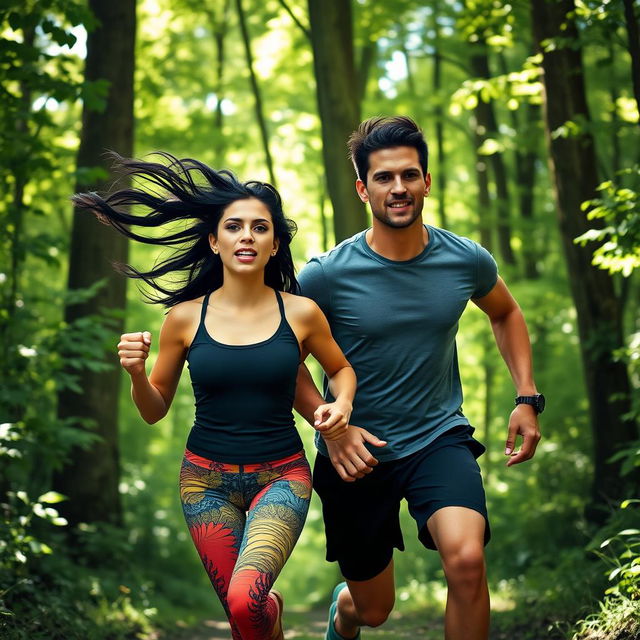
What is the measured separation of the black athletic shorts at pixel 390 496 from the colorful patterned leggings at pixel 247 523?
58cm

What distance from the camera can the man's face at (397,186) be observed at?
15.6 feet

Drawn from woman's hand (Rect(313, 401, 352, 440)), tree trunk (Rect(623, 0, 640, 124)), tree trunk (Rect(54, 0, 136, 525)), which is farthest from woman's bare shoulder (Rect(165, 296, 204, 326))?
tree trunk (Rect(54, 0, 136, 525))

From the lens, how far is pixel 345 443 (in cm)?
461

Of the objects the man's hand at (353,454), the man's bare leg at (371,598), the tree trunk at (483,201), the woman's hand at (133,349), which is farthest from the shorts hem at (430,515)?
the tree trunk at (483,201)

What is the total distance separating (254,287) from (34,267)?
10.1m

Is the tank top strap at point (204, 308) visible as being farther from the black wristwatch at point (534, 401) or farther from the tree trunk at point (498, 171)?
the tree trunk at point (498, 171)

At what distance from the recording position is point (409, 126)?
194 inches

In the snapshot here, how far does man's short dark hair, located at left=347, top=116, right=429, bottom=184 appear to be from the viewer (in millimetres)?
4859

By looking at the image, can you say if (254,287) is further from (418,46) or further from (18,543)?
(418,46)

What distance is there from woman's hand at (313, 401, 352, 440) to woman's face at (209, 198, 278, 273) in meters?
0.80

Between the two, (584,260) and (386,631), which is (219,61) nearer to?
(584,260)

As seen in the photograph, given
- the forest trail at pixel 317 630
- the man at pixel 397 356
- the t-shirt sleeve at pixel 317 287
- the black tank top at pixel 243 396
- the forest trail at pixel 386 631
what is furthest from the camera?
the forest trail at pixel 317 630

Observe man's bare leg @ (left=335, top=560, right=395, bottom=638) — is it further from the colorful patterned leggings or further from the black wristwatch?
the black wristwatch

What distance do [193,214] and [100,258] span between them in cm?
500
